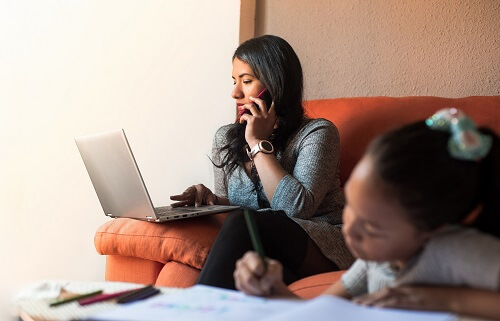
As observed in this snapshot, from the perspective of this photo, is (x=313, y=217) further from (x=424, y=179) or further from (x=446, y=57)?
(x=424, y=179)

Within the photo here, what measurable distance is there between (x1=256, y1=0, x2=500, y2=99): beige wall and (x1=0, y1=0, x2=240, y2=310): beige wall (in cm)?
29

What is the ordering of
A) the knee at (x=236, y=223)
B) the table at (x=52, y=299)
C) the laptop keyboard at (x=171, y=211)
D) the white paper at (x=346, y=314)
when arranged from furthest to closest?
the laptop keyboard at (x=171, y=211) < the knee at (x=236, y=223) < the table at (x=52, y=299) < the white paper at (x=346, y=314)

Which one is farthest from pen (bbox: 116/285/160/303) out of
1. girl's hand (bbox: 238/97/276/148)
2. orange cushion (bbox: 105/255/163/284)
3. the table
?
girl's hand (bbox: 238/97/276/148)

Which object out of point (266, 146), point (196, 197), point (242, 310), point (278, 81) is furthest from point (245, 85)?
point (242, 310)

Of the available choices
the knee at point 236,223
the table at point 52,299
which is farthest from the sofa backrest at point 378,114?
the table at point 52,299

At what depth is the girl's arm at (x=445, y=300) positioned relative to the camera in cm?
85

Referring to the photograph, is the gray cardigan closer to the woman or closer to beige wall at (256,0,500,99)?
the woman

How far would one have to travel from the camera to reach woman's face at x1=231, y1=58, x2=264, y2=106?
2.15m

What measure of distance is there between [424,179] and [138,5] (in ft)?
6.75

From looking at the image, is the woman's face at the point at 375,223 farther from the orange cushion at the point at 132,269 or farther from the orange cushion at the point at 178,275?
the orange cushion at the point at 132,269

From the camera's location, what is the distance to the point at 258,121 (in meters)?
2.06

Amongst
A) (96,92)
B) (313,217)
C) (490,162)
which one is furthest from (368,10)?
(490,162)

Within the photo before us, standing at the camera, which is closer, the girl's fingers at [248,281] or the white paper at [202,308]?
the white paper at [202,308]

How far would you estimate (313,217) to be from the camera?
2.01 m
